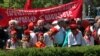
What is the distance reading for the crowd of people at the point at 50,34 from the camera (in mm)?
13062

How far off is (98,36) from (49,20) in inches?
58.7

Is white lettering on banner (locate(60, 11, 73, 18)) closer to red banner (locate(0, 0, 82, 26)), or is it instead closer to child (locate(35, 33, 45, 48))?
red banner (locate(0, 0, 82, 26))

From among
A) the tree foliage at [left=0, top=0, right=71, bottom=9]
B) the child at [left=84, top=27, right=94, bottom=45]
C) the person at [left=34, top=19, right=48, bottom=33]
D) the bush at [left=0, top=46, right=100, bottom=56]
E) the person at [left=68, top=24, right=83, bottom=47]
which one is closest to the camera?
the bush at [left=0, top=46, right=100, bottom=56]

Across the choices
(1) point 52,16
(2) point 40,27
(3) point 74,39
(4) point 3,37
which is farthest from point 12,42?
(1) point 52,16

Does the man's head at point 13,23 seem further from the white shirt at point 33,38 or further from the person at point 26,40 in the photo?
the white shirt at point 33,38

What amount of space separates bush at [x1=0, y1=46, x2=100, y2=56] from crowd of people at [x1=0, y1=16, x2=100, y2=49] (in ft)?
3.81

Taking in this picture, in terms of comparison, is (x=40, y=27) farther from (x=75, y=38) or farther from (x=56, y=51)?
(x=56, y=51)

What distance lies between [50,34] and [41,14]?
1.22m

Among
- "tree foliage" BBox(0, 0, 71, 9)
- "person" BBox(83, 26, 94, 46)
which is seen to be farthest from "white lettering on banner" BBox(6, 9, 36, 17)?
"tree foliage" BBox(0, 0, 71, 9)

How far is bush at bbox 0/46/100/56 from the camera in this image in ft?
37.3

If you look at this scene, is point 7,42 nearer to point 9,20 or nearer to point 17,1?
point 9,20

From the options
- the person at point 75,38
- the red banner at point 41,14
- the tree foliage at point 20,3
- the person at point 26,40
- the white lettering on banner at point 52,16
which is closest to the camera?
the person at point 26,40

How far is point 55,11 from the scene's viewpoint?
14.5m

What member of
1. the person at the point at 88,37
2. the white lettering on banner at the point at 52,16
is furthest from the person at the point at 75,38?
the white lettering on banner at the point at 52,16
